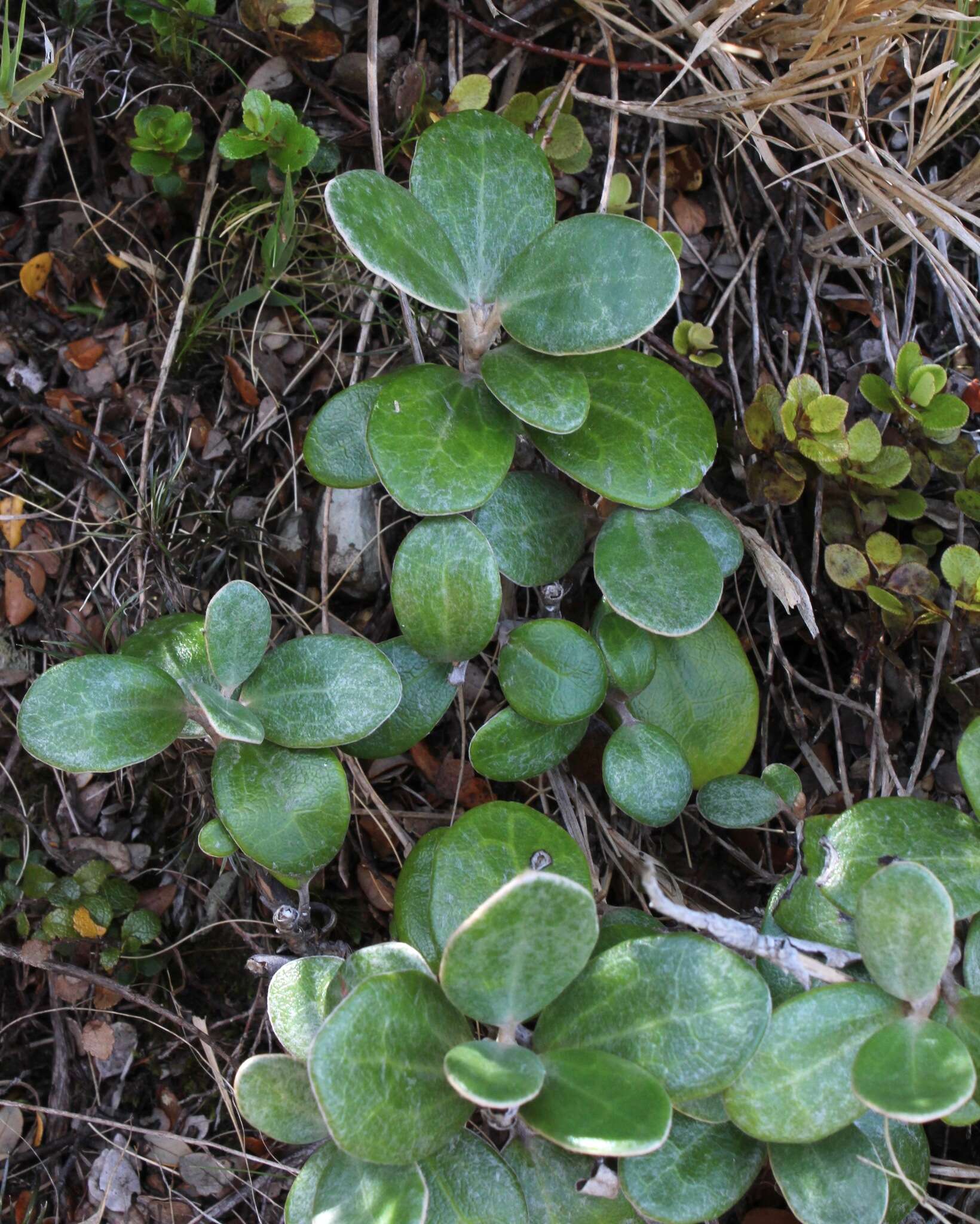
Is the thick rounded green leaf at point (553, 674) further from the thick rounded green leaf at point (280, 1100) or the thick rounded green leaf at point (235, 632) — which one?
the thick rounded green leaf at point (280, 1100)

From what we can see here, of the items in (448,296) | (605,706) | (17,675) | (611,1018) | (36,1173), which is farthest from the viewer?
(17,675)

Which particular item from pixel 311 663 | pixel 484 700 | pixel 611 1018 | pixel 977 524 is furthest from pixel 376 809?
pixel 977 524

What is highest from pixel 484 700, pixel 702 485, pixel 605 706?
pixel 702 485

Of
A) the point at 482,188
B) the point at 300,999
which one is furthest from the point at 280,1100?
the point at 482,188

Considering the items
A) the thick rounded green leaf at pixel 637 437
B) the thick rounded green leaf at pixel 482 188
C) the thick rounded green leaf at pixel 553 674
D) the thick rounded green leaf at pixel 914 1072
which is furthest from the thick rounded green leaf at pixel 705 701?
the thick rounded green leaf at pixel 482 188

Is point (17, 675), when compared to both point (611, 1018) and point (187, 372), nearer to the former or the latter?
point (187, 372)
